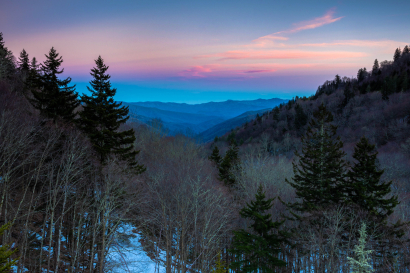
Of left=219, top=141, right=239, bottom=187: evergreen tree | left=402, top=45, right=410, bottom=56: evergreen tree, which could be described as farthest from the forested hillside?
left=402, top=45, right=410, bottom=56: evergreen tree

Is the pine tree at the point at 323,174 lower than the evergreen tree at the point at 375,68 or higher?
lower

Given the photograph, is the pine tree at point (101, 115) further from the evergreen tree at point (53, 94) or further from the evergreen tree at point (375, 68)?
the evergreen tree at point (375, 68)

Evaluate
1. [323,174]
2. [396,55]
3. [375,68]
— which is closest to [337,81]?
[375,68]

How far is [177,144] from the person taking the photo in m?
54.9

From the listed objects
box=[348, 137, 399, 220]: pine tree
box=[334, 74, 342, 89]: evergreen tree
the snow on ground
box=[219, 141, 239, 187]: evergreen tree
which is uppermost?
box=[334, 74, 342, 89]: evergreen tree

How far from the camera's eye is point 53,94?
22.8 metres

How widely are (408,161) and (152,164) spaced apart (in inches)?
1828

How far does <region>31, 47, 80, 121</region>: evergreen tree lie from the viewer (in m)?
22.6

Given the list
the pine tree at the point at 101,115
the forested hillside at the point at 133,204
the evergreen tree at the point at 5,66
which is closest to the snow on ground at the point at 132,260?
the forested hillside at the point at 133,204

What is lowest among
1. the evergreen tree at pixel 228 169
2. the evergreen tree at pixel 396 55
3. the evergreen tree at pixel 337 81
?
the evergreen tree at pixel 228 169

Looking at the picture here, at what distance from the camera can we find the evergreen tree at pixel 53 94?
889 inches

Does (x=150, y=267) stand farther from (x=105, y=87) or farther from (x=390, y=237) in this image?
(x=390, y=237)

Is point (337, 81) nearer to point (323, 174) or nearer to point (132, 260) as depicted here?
point (323, 174)

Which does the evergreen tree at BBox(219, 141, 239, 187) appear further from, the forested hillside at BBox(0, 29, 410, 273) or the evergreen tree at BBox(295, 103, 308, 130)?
the evergreen tree at BBox(295, 103, 308, 130)
